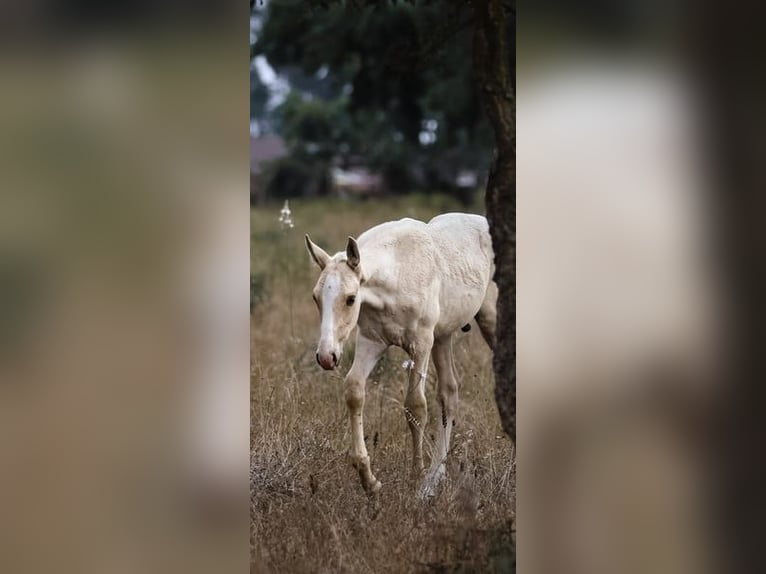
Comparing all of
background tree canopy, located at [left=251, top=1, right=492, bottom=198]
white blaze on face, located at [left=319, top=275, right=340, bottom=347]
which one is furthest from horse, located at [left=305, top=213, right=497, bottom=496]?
background tree canopy, located at [left=251, top=1, right=492, bottom=198]

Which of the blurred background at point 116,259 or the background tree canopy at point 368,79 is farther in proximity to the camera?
the background tree canopy at point 368,79

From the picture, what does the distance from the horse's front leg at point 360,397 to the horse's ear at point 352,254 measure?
0.85 feet

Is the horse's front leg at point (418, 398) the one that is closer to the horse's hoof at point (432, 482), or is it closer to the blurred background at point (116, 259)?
the horse's hoof at point (432, 482)

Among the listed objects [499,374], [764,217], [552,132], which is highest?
[552,132]

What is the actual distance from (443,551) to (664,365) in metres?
0.96

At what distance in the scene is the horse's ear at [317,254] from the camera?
366 centimetres

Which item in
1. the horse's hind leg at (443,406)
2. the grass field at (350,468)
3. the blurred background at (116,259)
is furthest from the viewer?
the horse's hind leg at (443,406)

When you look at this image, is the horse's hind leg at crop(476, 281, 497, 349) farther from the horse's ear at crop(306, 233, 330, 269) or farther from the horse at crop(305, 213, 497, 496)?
the horse's ear at crop(306, 233, 330, 269)

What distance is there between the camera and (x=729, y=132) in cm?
363

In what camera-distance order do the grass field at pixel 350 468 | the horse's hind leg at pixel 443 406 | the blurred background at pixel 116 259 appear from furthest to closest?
the horse's hind leg at pixel 443 406, the grass field at pixel 350 468, the blurred background at pixel 116 259

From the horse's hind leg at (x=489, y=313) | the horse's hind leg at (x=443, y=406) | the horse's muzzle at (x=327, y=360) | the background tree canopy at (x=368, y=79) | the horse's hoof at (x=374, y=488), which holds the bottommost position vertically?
the horse's hoof at (x=374, y=488)

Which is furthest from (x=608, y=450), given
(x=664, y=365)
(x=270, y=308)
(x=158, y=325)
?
(x=158, y=325)

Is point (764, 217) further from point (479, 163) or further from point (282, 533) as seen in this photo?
point (282, 533)

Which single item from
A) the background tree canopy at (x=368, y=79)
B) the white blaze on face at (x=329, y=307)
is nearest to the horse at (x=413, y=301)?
the white blaze on face at (x=329, y=307)
